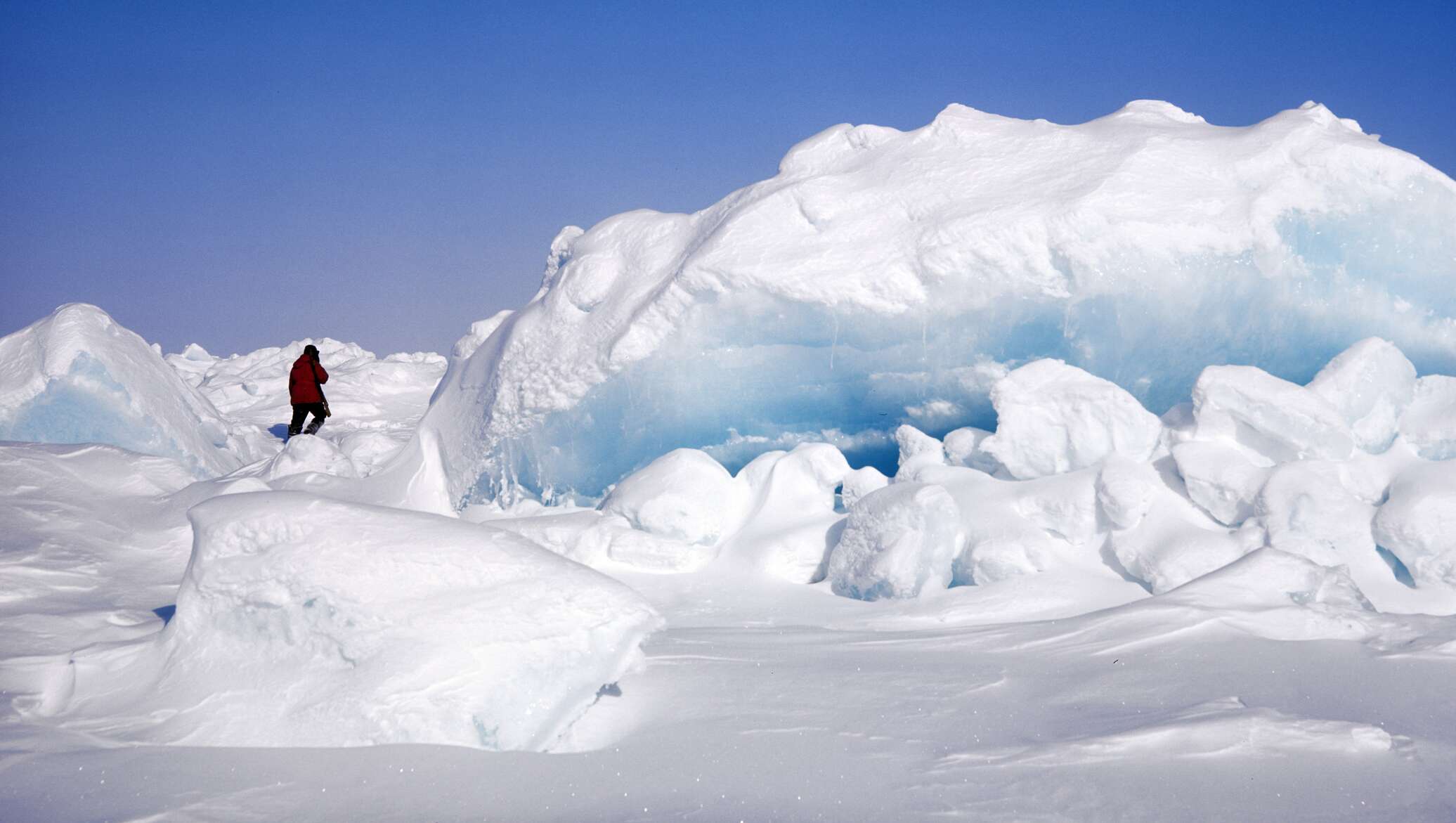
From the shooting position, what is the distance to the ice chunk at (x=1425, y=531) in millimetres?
5520

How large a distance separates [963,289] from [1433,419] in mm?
2837

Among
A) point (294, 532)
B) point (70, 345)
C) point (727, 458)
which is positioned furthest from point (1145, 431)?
point (70, 345)

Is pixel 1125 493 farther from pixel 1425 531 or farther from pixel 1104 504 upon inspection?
pixel 1425 531

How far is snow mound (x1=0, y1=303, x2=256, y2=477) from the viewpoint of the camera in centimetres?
Result: 951

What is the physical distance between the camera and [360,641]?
A: 388 cm

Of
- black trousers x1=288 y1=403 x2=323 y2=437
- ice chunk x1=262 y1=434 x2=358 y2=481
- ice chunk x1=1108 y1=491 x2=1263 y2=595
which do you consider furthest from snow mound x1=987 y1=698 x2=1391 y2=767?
black trousers x1=288 y1=403 x2=323 y2=437

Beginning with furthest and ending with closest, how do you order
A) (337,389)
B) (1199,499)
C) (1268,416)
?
(337,389) < (1268,416) < (1199,499)

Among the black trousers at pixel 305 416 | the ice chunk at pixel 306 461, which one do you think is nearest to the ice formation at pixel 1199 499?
the ice chunk at pixel 306 461

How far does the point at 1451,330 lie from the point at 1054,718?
4987 mm

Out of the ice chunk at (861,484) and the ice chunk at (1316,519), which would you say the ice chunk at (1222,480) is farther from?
the ice chunk at (861,484)

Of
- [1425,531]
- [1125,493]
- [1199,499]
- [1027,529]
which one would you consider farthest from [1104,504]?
[1425,531]

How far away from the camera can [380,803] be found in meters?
3.08

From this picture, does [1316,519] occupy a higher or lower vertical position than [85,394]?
lower

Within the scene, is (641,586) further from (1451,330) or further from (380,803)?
(1451,330)
